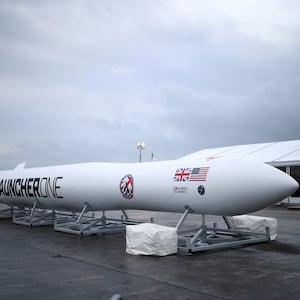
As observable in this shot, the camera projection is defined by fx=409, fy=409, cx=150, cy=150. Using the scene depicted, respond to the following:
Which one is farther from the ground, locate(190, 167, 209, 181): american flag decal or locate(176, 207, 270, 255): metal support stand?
locate(190, 167, 209, 181): american flag decal

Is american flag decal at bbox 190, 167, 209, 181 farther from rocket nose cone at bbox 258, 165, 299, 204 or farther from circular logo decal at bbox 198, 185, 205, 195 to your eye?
rocket nose cone at bbox 258, 165, 299, 204

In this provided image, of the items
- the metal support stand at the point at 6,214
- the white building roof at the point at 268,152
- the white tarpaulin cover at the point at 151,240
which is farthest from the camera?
the white building roof at the point at 268,152

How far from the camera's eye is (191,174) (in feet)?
33.4

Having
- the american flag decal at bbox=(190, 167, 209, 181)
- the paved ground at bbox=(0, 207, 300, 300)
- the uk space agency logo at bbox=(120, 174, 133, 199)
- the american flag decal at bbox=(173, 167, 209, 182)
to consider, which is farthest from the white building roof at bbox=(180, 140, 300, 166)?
the paved ground at bbox=(0, 207, 300, 300)

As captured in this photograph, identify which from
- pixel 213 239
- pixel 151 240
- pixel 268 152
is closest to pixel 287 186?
pixel 213 239

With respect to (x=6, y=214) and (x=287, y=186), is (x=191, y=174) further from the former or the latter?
(x=6, y=214)

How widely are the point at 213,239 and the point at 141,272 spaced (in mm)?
3496

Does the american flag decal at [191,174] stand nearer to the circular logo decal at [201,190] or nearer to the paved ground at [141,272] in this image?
the circular logo decal at [201,190]

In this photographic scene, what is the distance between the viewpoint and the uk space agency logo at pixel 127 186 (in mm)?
11711

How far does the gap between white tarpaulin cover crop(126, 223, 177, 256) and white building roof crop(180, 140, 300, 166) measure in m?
14.3

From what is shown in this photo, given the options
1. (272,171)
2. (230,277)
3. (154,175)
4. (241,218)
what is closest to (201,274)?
(230,277)

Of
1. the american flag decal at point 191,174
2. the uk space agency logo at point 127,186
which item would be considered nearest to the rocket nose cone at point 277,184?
the american flag decal at point 191,174

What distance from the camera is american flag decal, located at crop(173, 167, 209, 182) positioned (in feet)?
32.5

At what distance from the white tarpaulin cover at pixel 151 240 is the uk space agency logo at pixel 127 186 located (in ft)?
7.25
